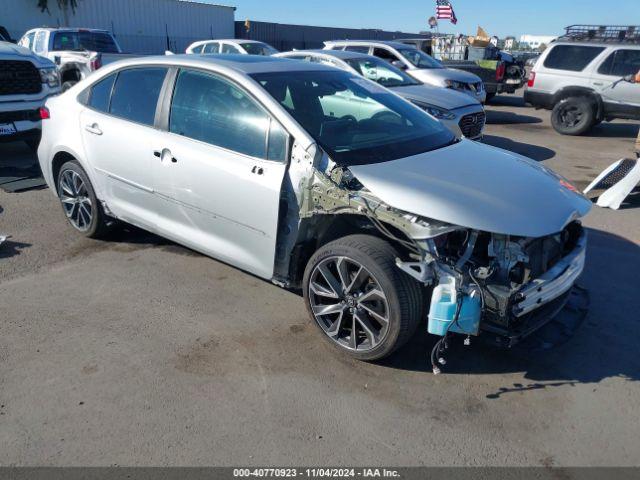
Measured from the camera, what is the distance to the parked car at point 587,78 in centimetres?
1096

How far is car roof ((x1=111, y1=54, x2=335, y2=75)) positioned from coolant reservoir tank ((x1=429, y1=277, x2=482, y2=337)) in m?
2.14

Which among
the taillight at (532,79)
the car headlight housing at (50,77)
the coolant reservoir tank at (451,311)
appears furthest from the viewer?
the taillight at (532,79)

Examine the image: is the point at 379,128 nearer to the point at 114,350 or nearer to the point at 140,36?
the point at 114,350

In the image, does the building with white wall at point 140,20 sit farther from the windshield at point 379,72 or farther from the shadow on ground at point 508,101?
the windshield at point 379,72

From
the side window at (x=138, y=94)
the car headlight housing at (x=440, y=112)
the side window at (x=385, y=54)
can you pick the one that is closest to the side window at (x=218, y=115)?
the side window at (x=138, y=94)

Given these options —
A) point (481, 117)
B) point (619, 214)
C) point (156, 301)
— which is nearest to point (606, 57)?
point (481, 117)

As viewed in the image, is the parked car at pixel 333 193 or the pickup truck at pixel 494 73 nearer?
the parked car at pixel 333 193

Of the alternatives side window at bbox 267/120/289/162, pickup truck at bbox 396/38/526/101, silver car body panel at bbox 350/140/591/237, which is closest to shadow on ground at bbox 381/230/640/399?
silver car body panel at bbox 350/140/591/237

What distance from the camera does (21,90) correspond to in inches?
306

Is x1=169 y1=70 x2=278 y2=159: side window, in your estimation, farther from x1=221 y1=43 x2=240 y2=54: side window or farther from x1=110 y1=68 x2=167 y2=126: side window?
x1=221 y1=43 x2=240 y2=54: side window

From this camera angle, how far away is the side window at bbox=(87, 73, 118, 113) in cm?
472

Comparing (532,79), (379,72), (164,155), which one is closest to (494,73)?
(532,79)

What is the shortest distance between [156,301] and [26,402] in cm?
128

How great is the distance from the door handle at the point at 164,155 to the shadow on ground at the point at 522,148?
720 cm
